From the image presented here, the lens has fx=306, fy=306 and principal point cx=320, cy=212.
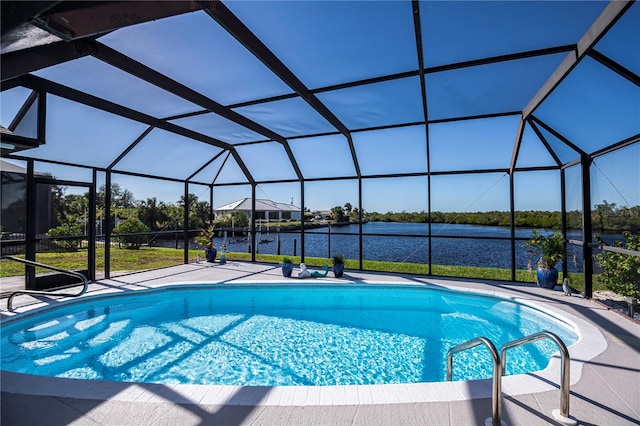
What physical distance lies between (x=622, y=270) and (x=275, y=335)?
21.0 ft

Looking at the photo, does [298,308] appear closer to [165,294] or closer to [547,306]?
[165,294]

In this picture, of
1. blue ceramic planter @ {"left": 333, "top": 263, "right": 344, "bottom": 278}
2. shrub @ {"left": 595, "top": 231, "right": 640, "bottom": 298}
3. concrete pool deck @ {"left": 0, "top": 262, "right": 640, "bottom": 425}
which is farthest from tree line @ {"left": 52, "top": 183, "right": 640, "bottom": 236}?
concrete pool deck @ {"left": 0, "top": 262, "right": 640, "bottom": 425}

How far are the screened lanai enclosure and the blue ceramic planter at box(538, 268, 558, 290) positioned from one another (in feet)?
1.76

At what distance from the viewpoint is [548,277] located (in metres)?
6.21

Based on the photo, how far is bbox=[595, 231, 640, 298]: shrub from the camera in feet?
17.6

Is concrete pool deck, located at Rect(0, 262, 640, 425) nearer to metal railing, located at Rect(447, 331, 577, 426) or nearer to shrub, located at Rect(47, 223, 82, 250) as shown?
metal railing, located at Rect(447, 331, 577, 426)

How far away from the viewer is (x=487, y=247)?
22.0m

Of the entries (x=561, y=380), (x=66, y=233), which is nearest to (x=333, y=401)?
(x=561, y=380)

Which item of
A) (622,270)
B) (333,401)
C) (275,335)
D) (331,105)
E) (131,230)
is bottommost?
(275,335)

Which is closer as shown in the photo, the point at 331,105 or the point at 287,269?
the point at 331,105

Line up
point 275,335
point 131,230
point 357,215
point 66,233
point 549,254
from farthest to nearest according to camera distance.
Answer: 1. point 131,230
2. point 357,215
3. point 66,233
4. point 549,254
5. point 275,335

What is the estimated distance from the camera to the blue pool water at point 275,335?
3.78 meters

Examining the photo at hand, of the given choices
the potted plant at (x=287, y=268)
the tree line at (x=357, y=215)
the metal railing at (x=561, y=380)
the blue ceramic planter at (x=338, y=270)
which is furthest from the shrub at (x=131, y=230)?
the metal railing at (x=561, y=380)

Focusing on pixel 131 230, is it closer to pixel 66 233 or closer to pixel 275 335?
pixel 66 233
